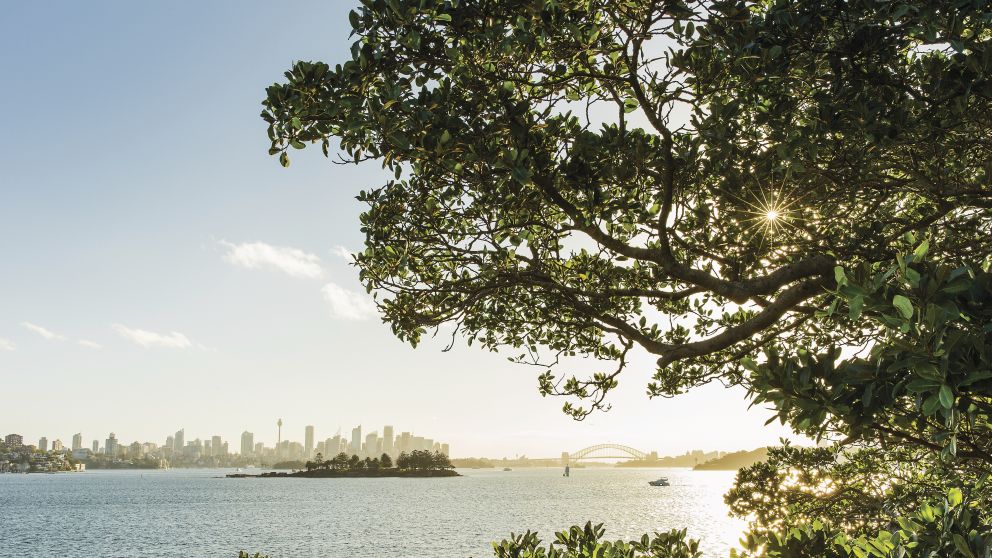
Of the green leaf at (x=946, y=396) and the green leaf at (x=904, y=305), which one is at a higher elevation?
the green leaf at (x=904, y=305)

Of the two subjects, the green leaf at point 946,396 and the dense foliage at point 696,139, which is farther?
the dense foliage at point 696,139

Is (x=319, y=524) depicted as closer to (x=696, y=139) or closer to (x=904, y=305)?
(x=696, y=139)

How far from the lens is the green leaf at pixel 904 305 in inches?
87.9

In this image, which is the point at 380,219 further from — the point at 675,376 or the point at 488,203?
the point at 675,376

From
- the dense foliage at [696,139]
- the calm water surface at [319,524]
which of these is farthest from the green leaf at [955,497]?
the calm water surface at [319,524]

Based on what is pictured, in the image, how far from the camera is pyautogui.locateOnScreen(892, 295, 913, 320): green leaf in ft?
7.33

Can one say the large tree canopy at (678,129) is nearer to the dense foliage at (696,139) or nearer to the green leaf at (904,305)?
the dense foliage at (696,139)

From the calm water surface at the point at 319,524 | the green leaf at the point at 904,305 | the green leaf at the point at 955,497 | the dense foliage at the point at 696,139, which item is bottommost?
the calm water surface at the point at 319,524

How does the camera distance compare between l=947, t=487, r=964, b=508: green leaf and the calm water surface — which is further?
the calm water surface

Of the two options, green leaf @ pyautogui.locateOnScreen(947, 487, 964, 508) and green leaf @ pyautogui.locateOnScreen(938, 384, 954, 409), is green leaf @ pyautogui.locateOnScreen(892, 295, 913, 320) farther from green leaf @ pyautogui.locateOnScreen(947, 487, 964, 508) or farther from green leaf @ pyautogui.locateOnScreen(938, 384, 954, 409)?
green leaf @ pyautogui.locateOnScreen(947, 487, 964, 508)

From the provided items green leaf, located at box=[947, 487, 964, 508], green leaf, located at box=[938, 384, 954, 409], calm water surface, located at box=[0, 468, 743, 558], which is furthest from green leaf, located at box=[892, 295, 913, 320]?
calm water surface, located at box=[0, 468, 743, 558]

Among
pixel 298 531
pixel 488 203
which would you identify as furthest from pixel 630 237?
pixel 298 531

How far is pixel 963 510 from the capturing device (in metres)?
3.00

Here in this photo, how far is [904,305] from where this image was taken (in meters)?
2.26
